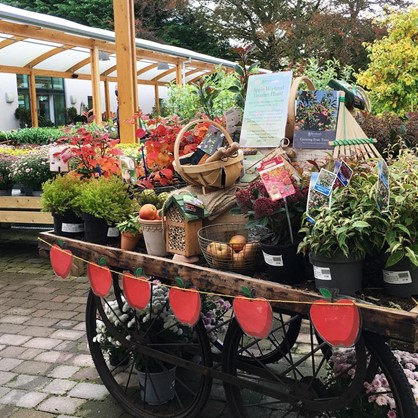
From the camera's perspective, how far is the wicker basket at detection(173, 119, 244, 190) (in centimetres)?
237

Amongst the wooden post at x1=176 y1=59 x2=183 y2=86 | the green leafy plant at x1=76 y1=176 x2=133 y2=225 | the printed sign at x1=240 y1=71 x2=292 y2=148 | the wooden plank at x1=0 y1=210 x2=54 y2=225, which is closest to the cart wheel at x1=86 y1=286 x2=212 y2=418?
the green leafy plant at x1=76 y1=176 x2=133 y2=225

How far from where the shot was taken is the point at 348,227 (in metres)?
1.75

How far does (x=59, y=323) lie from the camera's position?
4.23 meters

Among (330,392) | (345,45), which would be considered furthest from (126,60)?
(345,45)

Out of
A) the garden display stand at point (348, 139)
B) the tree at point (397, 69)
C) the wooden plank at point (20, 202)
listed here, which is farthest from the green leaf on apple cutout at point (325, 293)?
the tree at point (397, 69)

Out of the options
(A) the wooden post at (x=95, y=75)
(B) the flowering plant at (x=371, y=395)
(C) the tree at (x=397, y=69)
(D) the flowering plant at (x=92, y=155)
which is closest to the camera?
(B) the flowering plant at (x=371, y=395)

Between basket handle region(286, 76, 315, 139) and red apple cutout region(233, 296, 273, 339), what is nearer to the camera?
red apple cutout region(233, 296, 273, 339)

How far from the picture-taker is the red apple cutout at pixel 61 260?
9.01 feet

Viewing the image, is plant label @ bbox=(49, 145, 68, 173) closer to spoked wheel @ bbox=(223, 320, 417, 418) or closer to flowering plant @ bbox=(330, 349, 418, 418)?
spoked wheel @ bbox=(223, 320, 417, 418)

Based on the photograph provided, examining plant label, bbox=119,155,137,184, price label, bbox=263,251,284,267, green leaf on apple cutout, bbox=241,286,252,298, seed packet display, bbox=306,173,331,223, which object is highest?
plant label, bbox=119,155,137,184

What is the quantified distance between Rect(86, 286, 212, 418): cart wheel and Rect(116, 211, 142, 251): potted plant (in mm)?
390

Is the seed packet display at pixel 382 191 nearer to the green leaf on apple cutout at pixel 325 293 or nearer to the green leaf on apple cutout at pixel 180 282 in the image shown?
→ the green leaf on apple cutout at pixel 325 293

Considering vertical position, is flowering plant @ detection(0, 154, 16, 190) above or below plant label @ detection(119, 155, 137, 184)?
below

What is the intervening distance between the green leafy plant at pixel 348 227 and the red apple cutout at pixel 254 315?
0.25 meters
